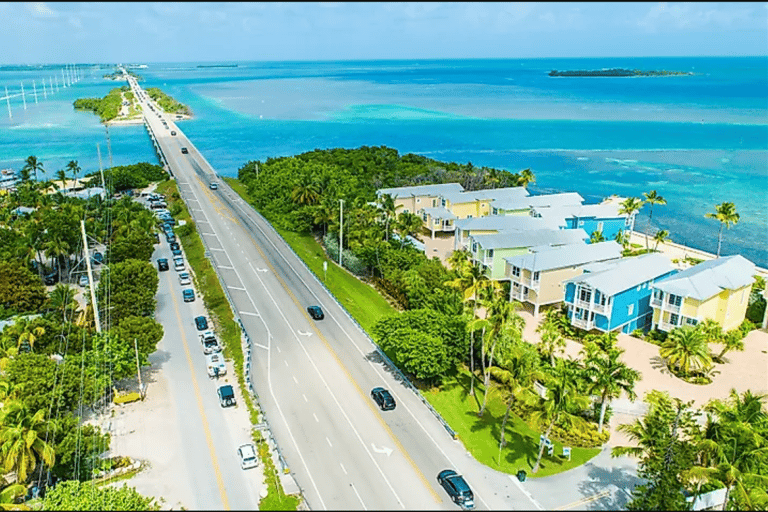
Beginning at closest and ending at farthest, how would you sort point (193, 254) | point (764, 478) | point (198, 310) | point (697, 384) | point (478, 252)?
point (764, 478), point (697, 384), point (198, 310), point (478, 252), point (193, 254)

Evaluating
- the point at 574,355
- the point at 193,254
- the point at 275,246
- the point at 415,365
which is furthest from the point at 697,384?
the point at 193,254

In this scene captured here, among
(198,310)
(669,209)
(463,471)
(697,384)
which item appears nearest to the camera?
→ (463,471)

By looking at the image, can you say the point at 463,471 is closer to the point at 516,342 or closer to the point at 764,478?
the point at 516,342

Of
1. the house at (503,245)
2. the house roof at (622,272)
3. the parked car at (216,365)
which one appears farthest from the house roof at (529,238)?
the parked car at (216,365)

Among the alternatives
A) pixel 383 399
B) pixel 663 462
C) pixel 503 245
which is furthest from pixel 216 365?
pixel 663 462

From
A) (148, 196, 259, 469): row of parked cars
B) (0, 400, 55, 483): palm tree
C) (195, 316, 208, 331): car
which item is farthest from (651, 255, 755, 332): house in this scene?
(0, 400, 55, 483): palm tree
